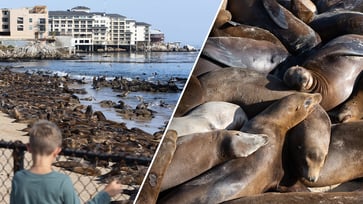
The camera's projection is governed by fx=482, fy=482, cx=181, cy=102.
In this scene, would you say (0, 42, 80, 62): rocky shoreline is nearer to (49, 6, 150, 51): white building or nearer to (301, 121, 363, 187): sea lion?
(49, 6, 150, 51): white building

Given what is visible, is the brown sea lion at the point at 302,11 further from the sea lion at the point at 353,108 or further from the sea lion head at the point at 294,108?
the sea lion head at the point at 294,108

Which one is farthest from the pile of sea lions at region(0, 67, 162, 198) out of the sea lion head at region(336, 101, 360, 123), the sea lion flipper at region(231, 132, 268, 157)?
the sea lion head at region(336, 101, 360, 123)

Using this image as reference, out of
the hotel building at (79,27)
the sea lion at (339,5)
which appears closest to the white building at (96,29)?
the hotel building at (79,27)

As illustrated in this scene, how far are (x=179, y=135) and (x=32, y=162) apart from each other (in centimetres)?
93

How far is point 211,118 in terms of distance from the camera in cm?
224

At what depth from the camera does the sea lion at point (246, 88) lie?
8.50 feet

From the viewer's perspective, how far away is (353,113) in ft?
9.99

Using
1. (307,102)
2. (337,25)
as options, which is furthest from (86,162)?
(337,25)

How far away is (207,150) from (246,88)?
0.78m

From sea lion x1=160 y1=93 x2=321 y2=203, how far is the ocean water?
2.37 feet

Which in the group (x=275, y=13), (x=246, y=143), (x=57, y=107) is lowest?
(x=246, y=143)

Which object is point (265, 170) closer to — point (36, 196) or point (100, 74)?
point (100, 74)

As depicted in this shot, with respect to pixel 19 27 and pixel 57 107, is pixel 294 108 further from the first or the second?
pixel 19 27

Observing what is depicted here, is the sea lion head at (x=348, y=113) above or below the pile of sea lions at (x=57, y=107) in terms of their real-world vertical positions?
below
